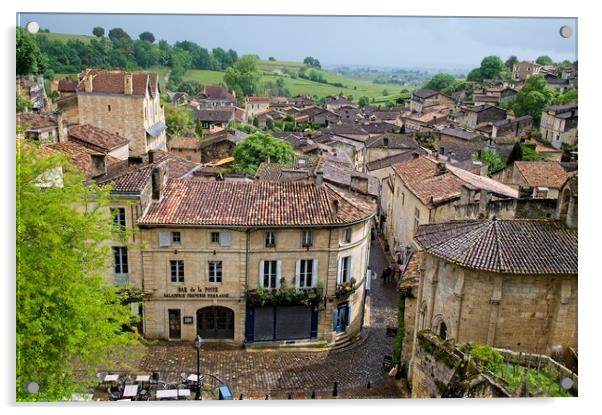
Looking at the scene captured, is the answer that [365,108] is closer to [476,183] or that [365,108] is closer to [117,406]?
[476,183]

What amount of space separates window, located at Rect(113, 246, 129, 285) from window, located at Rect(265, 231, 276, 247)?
4894 mm

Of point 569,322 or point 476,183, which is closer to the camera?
point 569,322

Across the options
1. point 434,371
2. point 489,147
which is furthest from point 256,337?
point 489,147

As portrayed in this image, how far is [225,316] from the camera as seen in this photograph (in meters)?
21.0

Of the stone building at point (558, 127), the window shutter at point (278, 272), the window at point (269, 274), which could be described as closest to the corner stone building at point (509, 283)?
the window shutter at point (278, 272)

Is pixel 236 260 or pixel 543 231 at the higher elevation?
pixel 543 231

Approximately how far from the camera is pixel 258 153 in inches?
1645

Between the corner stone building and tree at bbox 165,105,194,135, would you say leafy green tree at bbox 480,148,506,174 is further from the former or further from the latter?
the corner stone building

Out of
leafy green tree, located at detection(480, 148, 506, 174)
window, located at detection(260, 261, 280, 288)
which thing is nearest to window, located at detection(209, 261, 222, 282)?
window, located at detection(260, 261, 280, 288)

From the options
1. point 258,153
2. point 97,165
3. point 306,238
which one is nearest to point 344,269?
point 306,238

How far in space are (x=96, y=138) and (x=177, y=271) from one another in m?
15.2

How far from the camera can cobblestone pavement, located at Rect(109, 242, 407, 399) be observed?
685 inches

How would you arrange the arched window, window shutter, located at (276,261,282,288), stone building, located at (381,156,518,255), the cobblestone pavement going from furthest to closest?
stone building, located at (381,156,518,255) → window shutter, located at (276,261,282,288) → the cobblestone pavement → the arched window

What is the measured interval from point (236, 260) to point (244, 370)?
375 centimetres
